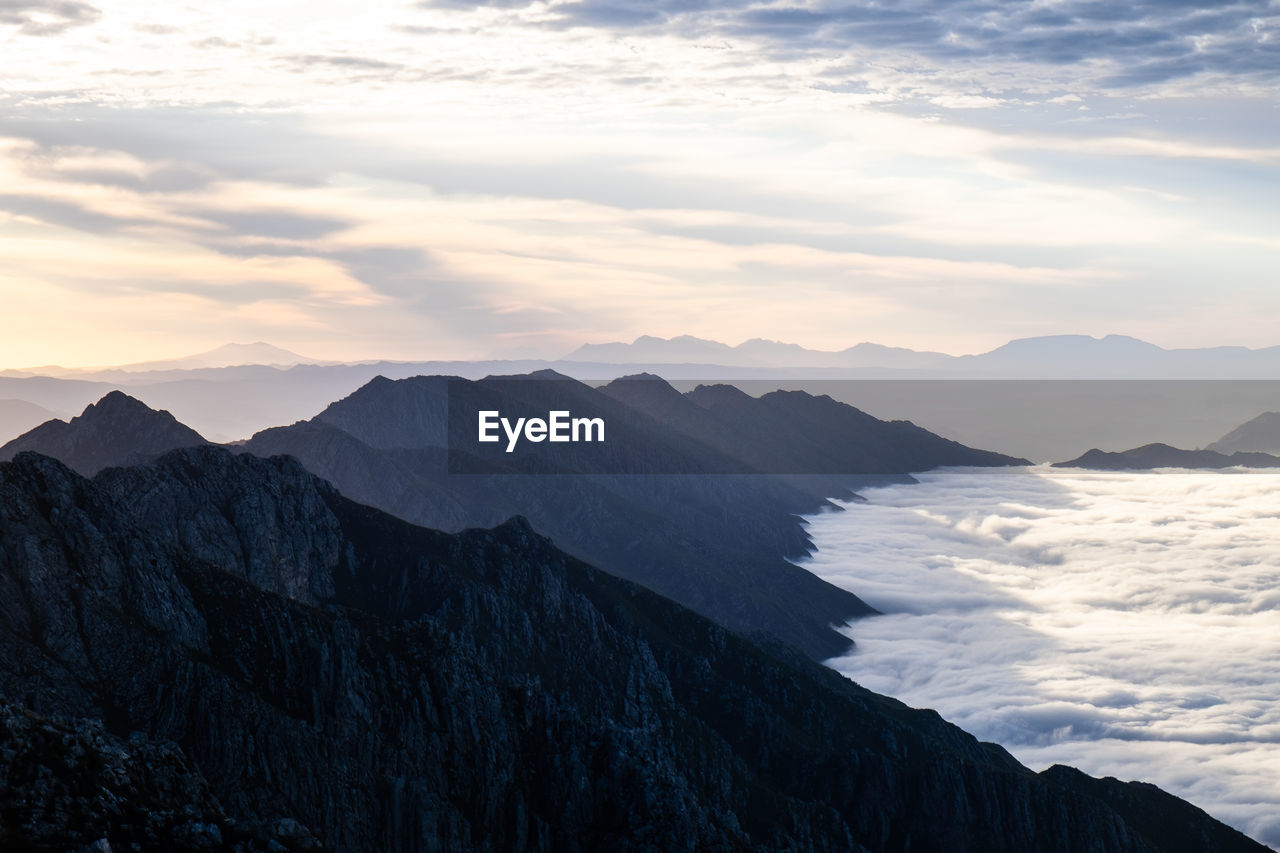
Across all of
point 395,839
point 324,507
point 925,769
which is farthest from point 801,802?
point 324,507

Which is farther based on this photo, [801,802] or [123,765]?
[801,802]

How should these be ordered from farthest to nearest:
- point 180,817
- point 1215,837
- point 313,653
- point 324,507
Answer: point 1215,837
point 324,507
point 313,653
point 180,817

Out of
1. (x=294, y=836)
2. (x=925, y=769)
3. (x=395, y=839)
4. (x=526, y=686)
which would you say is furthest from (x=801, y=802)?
(x=294, y=836)

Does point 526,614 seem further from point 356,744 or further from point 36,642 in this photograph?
point 36,642

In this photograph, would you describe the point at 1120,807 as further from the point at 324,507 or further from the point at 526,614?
the point at 324,507

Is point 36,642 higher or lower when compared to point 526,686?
higher

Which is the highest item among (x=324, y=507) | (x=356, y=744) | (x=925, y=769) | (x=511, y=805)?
(x=324, y=507)

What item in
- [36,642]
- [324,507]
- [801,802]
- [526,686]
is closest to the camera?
[36,642]
